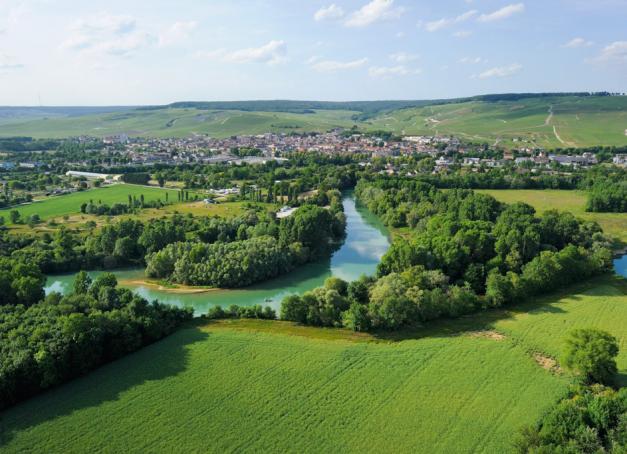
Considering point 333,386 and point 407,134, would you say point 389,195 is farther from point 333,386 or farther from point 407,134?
point 407,134

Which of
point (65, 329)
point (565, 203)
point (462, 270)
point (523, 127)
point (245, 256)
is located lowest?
point (565, 203)

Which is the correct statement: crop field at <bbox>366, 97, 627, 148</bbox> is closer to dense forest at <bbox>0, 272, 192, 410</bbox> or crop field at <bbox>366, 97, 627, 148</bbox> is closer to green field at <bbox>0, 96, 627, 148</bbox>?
green field at <bbox>0, 96, 627, 148</bbox>

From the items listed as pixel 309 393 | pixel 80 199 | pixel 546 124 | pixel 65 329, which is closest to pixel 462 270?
pixel 309 393

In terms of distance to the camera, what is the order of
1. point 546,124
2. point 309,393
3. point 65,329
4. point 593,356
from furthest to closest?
point 546,124 → point 65,329 → point 309,393 → point 593,356

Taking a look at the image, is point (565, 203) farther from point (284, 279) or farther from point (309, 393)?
point (309, 393)

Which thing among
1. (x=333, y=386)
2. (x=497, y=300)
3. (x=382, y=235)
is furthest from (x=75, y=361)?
(x=382, y=235)

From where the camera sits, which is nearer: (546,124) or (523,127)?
(546,124)
